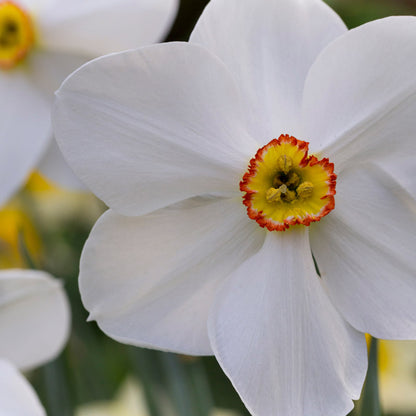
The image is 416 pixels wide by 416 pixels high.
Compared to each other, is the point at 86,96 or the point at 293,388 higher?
the point at 86,96

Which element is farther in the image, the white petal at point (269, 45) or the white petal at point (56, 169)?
the white petal at point (56, 169)

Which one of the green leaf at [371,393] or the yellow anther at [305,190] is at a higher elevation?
the yellow anther at [305,190]

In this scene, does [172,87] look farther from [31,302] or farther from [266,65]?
[31,302]

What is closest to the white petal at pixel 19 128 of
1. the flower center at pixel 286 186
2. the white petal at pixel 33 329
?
the white petal at pixel 33 329

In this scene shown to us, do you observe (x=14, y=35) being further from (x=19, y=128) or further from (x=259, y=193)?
(x=259, y=193)

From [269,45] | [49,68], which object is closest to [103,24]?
[49,68]

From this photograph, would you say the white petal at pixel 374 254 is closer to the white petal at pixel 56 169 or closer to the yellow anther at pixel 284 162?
the yellow anther at pixel 284 162

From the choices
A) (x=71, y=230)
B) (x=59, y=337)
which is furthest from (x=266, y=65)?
(x=71, y=230)
